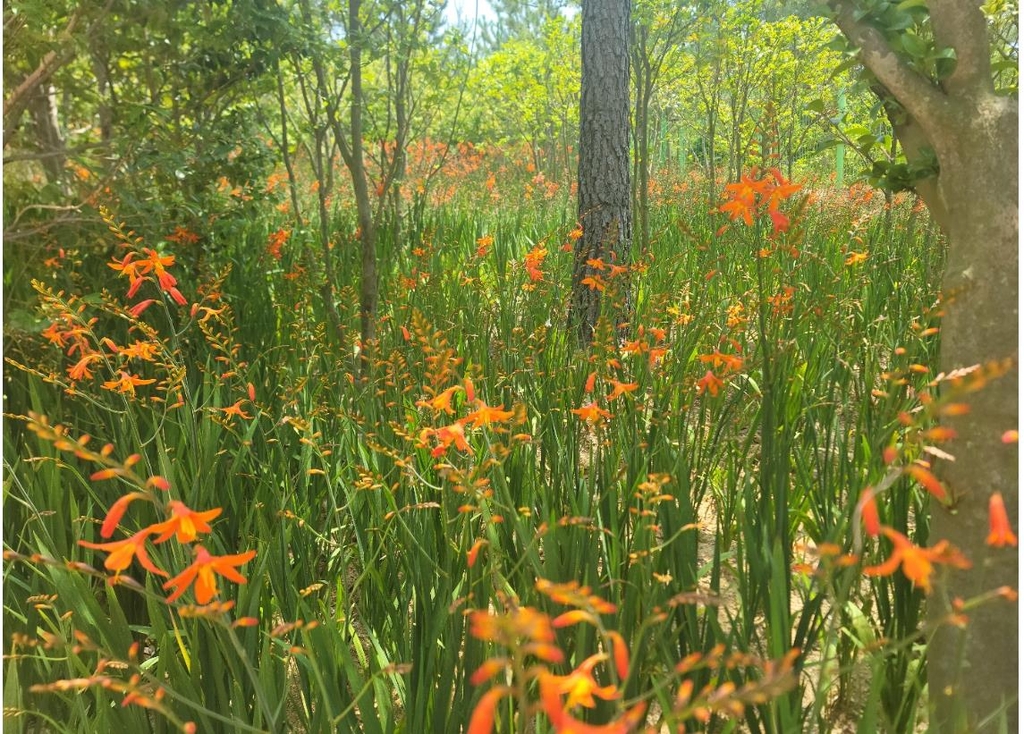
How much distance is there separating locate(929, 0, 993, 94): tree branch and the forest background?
51 mm

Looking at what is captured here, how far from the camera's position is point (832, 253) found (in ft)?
14.8

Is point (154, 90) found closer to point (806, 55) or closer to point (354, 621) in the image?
point (354, 621)

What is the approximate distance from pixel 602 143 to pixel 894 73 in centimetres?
262

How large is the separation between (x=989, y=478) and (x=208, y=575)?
1.08 m

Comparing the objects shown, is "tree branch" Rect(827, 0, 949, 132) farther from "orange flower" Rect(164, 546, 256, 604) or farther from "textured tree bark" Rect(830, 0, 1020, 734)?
"orange flower" Rect(164, 546, 256, 604)

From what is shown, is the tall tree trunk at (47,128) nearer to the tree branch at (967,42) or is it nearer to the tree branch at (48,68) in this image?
the tree branch at (48,68)

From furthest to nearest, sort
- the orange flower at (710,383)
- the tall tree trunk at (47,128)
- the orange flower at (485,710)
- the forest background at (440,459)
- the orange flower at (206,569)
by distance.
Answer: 1. the tall tree trunk at (47,128)
2. the orange flower at (710,383)
3. the forest background at (440,459)
4. the orange flower at (206,569)
5. the orange flower at (485,710)

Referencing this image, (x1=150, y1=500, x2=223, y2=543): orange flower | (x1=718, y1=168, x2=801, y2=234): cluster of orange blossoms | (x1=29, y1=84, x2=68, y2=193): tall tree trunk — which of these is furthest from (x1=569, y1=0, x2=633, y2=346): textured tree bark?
(x1=150, y1=500, x2=223, y2=543): orange flower

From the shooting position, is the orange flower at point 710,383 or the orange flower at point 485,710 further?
the orange flower at point 710,383

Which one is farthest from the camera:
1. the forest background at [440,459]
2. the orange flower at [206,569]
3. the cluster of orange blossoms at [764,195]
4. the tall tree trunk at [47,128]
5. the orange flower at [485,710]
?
the tall tree trunk at [47,128]

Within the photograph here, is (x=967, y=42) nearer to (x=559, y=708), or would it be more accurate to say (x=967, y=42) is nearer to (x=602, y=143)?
(x=559, y=708)

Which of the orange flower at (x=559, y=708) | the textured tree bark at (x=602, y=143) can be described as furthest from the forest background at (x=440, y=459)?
the textured tree bark at (x=602, y=143)

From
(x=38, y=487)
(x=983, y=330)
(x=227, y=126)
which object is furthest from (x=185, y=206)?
(x=983, y=330)

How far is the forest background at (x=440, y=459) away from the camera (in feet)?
3.78
